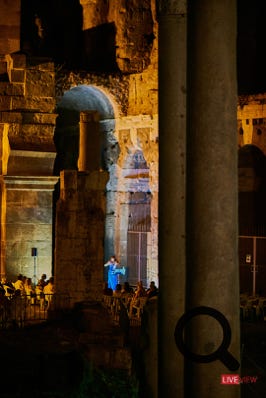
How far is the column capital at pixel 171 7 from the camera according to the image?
4.10 metres

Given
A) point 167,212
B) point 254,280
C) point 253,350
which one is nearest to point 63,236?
point 253,350

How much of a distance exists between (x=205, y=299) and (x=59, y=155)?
20.2m

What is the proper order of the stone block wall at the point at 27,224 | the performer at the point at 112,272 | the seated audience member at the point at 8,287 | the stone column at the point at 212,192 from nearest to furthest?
the stone column at the point at 212,192 → the seated audience member at the point at 8,287 → the stone block wall at the point at 27,224 → the performer at the point at 112,272

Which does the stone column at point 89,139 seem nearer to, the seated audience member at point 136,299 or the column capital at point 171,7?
the seated audience member at point 136,299

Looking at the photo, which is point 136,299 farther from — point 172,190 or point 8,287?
point 172,190

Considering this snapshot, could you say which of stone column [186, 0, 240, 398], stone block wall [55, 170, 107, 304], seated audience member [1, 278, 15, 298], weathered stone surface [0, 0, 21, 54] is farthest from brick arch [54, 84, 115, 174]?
stone column [186, 0, 240, 398]

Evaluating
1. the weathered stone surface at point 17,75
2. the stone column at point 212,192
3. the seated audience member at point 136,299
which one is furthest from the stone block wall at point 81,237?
the stone column at point 212,192

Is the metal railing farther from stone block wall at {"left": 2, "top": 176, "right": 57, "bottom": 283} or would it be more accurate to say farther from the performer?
the performer

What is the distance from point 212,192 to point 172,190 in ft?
1.25

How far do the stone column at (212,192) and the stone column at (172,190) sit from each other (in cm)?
21

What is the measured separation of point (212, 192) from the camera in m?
3.79

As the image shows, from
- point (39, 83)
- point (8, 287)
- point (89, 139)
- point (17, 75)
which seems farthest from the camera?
point (39, 83)

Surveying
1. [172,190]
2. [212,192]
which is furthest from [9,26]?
[212,192]

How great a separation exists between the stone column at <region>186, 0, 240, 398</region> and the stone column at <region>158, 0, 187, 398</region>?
0.21m
